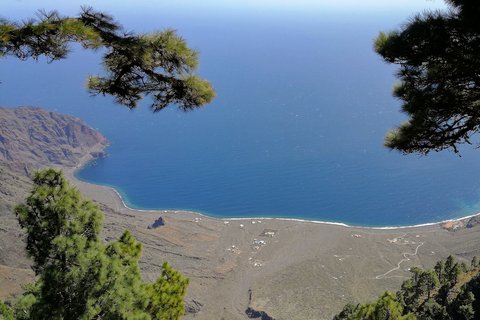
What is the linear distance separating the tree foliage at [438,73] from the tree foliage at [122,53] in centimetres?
272

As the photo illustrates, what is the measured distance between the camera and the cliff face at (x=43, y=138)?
114781mm

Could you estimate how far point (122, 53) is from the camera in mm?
6125

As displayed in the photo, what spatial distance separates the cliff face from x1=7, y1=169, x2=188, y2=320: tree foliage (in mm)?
111330

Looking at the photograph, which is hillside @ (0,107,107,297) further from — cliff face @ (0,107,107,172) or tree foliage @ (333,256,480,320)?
tree foliage @ (333,256,480,320)

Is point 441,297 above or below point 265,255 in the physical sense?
below

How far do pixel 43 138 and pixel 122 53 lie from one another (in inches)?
5135

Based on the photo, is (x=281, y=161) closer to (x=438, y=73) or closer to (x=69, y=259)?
(x=69, y=259)

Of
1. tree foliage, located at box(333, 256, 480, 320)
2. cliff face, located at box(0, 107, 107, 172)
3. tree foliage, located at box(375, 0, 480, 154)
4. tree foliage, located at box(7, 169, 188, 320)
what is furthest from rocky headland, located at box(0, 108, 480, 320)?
tree foliage, located at box(375, 0, 480, 154)

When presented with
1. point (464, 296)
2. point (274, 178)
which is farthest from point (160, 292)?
point (274, 178)

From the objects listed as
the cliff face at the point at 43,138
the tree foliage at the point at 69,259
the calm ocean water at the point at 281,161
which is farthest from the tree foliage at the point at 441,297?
the cliff face at the point at 43,138

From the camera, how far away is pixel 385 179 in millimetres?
90125

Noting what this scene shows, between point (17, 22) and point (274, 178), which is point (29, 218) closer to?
point (17, 22)

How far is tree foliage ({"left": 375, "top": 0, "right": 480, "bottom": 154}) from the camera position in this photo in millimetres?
5414

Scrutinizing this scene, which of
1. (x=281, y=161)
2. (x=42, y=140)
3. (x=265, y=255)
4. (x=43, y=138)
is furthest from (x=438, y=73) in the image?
(x=43, y=138)
